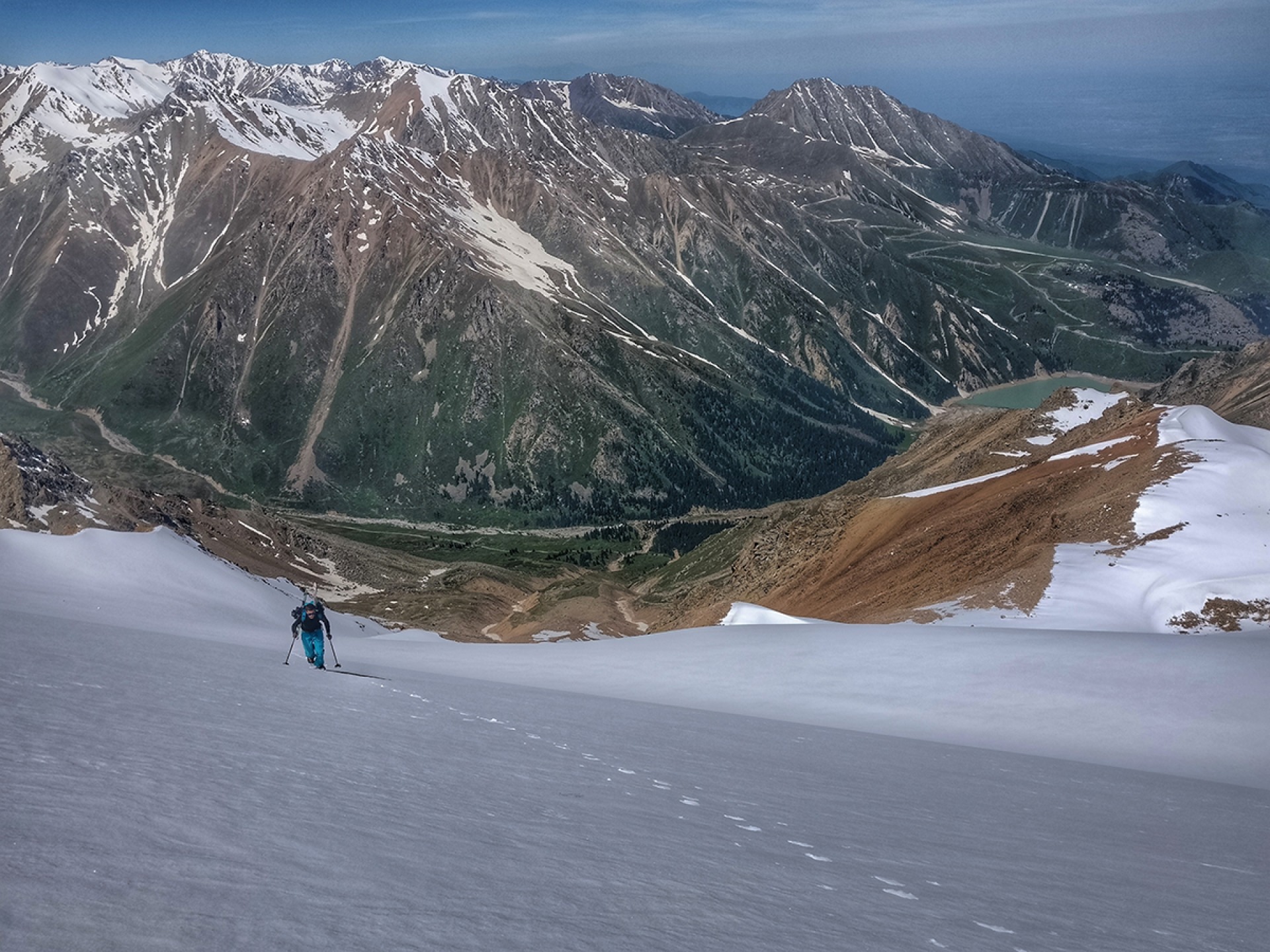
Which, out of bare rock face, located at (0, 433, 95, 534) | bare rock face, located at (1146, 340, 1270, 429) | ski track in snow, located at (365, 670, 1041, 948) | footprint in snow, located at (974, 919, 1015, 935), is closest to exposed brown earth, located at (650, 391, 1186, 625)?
bare rock face, located at (1146, 340, 1270, 429)

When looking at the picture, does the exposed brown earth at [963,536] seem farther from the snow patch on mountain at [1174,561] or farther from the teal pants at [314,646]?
the teal pants at [314,646]

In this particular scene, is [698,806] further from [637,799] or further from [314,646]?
[314,646]

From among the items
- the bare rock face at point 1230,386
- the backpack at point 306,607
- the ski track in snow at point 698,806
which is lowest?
the ski track in snow at point 698,806

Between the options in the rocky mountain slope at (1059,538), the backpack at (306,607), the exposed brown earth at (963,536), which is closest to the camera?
the backpack at (306,607)

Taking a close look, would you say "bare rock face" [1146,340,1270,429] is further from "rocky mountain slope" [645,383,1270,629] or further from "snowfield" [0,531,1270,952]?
"snowfield" [0,531,1270,952]

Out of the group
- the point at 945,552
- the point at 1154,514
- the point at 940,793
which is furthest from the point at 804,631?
the point at 945,552

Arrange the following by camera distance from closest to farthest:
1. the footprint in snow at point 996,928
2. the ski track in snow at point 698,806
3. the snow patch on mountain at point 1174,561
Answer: the footprint in snow at point 996,928 → the ski track in snow at point 698,806 → the snow patch on mountain at point 1174,561

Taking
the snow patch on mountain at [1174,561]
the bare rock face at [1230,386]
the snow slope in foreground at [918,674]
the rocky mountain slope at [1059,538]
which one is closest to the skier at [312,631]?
the snow slope in foreground at [918,674]
